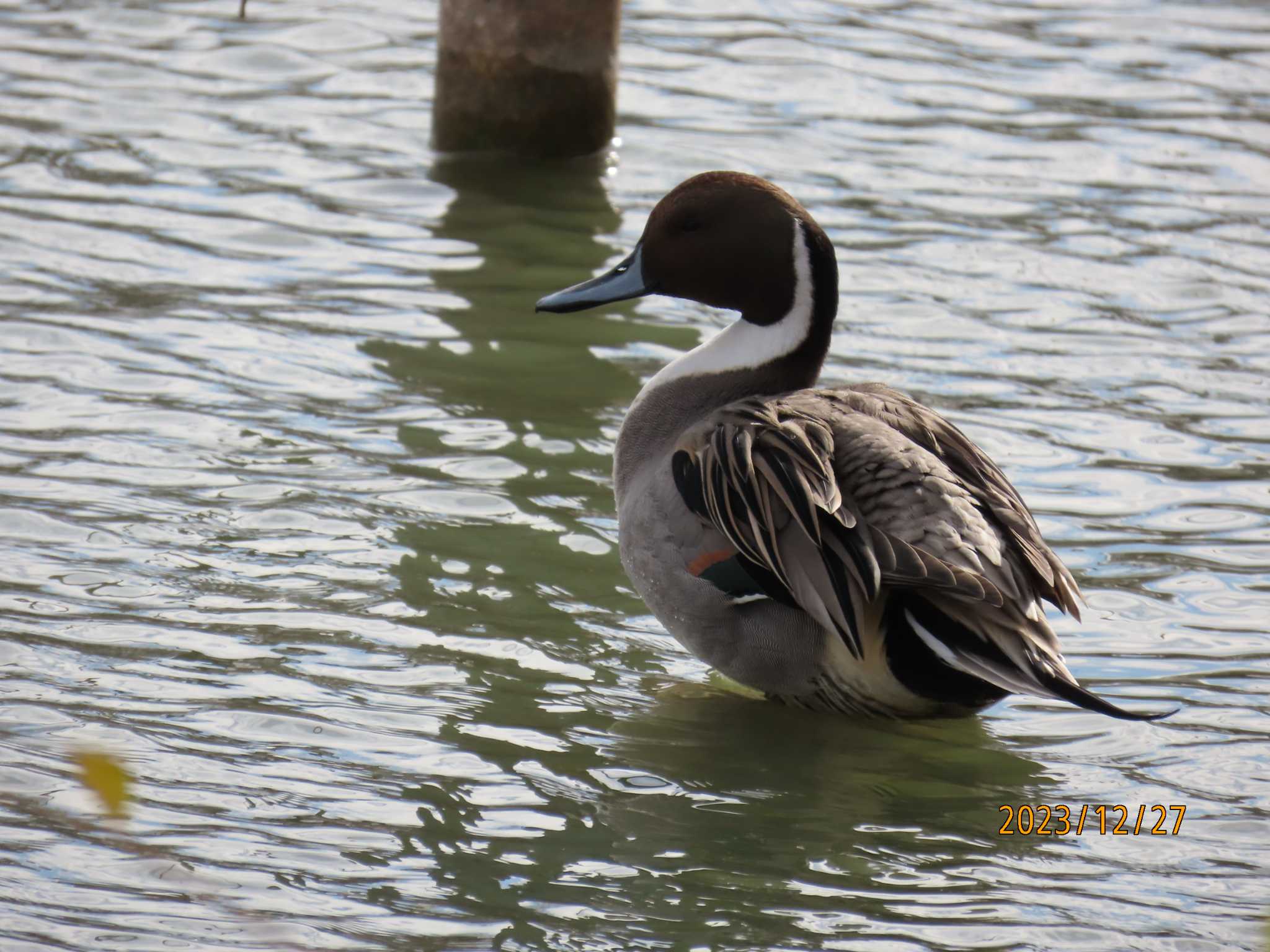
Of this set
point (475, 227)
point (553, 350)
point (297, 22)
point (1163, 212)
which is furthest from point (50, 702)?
point (297, 22)

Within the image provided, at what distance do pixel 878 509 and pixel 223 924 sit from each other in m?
1.74

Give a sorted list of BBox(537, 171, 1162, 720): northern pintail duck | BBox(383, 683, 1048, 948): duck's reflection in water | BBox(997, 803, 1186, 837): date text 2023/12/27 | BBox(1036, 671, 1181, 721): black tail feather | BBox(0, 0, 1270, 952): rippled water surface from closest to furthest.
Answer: BBox(383, 683, 1048, 948): duck's reflection in water, BBox(0, 0, 1270, 952): rippled water surface, BBox(1036, 671, 1181, 721): black tail feather, BBox(997, 803, 1186, 837): date text 2023/12/27, BBox(537, 171, 1162, 720): northern pintail duck

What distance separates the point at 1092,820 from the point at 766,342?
5.38ft

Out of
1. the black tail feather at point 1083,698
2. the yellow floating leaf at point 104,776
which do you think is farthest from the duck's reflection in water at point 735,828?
the yellow floating leaf at point 104,776

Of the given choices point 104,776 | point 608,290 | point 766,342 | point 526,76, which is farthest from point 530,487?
point 104,776

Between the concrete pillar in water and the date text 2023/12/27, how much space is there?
5.08 metres

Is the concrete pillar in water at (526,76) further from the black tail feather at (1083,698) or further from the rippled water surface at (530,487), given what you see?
the black tail feather at (1083,698)

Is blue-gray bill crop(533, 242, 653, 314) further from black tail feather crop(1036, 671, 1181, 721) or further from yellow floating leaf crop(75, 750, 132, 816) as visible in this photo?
yellow floating leaf crop(75, 750, 132, 816)

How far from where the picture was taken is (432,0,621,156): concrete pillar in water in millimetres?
8242

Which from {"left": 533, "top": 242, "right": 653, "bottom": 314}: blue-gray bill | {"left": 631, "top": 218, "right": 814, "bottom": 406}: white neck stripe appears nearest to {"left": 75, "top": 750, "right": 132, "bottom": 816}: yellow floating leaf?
{"left": 631, "top": 218, "right": 814, "bottom": 406}: white neck stripe

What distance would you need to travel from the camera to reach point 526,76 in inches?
330

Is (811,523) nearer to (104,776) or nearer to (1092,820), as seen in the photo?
(1092,820)

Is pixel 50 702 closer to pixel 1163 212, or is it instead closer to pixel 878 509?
pixel 878 509

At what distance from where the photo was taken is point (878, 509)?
427cm
